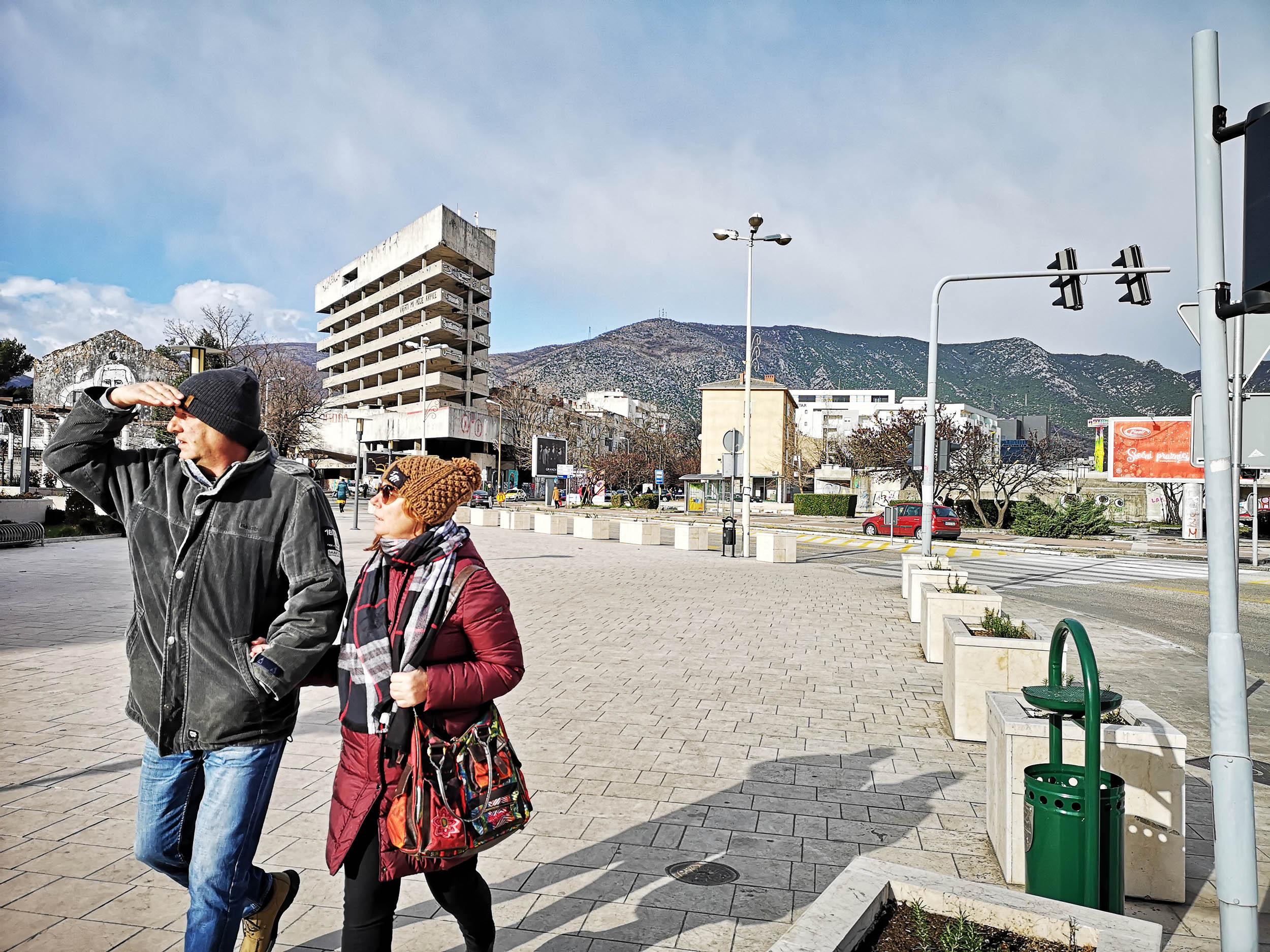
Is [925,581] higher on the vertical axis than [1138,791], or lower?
higher

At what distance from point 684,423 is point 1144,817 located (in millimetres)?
139462

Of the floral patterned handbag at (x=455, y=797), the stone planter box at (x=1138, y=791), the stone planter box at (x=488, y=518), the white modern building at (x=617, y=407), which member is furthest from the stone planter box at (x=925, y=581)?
the white modern building at (x=617, y=407)

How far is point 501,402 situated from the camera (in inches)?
3812

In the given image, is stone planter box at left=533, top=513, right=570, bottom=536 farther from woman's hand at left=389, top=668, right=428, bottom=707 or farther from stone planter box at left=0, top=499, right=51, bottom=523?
woman's hand at left=389, top=668, right=428, bottom=707

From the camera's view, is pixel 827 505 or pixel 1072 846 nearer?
pixel 1072 846

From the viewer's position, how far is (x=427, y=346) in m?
75.9

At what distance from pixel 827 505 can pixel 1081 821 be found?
5581 cm

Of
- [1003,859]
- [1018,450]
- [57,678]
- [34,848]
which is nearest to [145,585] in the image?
[34,848]

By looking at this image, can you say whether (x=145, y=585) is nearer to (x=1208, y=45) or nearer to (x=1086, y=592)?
(x=1208, y=45)

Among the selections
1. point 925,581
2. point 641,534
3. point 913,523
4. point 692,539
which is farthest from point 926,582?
point 913,523

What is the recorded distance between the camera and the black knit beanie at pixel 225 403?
2773mm

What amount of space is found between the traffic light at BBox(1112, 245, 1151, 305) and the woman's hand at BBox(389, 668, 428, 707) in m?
15.4

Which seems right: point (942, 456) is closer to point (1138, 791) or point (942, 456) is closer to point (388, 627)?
point (1138, 791)

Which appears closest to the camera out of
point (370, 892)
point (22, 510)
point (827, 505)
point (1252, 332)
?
point (370, 892)
